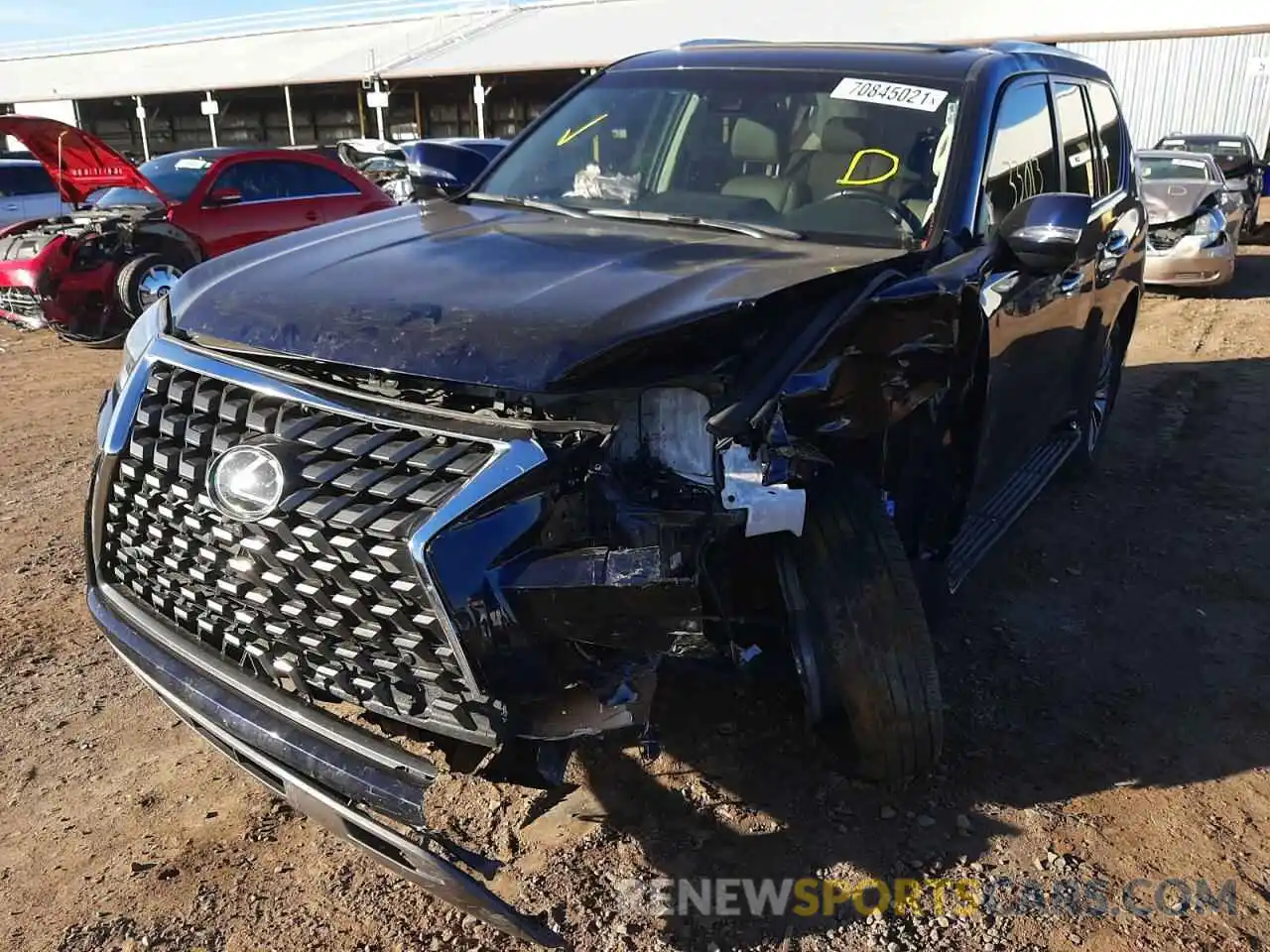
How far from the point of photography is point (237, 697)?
7.16ft

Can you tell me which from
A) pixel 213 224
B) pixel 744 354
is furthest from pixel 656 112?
pixel 213 224

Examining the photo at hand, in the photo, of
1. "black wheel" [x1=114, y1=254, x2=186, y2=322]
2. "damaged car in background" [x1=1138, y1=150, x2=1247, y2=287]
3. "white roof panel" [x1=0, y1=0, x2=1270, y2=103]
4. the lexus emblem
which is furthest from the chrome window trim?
"white roof panel" [x1=0, y1=0, x2=1270, y2=103]

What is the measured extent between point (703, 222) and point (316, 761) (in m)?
1.91

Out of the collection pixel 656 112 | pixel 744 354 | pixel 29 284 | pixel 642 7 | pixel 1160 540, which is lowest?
pixel 1160 540

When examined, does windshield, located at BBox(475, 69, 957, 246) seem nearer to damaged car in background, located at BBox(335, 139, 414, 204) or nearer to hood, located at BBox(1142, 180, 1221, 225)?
hood, located at BBox(1142, 180, 1221, 225)

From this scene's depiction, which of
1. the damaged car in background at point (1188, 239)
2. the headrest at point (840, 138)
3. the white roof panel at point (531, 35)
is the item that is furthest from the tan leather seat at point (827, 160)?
the white roof panel at point (531, 35)

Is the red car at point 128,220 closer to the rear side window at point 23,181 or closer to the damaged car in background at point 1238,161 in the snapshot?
the rear side window at point 23,181

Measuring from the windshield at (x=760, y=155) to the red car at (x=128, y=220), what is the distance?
5748 mm

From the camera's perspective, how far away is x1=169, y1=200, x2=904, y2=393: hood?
208 cm

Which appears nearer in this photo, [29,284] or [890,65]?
[890,65]

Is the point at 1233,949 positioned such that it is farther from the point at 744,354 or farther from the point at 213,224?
the point at 213,224

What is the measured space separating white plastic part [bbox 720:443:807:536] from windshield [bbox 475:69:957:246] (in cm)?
110

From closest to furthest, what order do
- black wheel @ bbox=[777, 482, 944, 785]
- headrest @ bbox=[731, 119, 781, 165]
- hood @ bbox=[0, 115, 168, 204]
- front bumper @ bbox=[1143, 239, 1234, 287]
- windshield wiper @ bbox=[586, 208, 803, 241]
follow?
black wheel @ bbox=[777, 482, 944, 785] < windshield wiper @ bbox=[586, 208, 803, 241] < headrest @ bbox=[731, 119, 781, 165] < hood @ bbox=[0, 115, 168, 204] < front bumper @ bbox=[1143, 239, 1234, 287]

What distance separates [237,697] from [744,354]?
132cm
